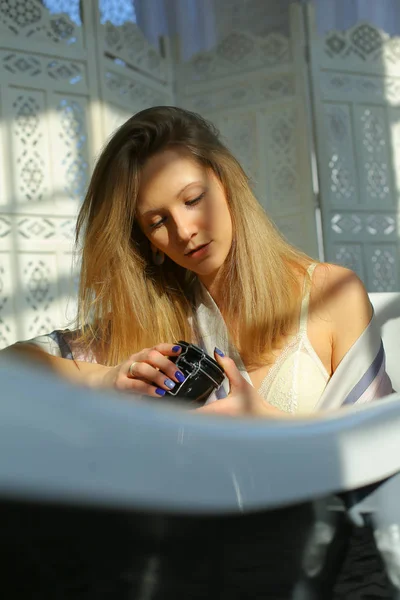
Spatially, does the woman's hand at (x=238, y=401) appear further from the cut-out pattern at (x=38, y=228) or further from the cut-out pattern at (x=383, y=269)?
the cut-out pattern at (x=383, y=269)

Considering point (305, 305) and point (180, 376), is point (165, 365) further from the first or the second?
point (305, 305)

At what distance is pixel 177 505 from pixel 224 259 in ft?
3.48

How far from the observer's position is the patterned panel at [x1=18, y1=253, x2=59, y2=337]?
10.8 feet

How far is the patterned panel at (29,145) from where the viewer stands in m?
3.38

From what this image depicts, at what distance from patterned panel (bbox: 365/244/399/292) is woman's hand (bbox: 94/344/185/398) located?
3.15m

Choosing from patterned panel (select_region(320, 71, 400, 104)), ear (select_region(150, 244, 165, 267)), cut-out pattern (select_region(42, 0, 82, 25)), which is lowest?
ear (select_region(150, 244, 165, 267))

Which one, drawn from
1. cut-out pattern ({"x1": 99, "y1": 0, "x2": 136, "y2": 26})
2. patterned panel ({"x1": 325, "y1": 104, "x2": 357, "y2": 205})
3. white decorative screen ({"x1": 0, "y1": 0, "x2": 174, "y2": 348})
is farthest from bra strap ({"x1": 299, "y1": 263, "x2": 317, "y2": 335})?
cut-out pattern ({"x1": 99, "y1": 0, "x2": 136, "y2": 26})

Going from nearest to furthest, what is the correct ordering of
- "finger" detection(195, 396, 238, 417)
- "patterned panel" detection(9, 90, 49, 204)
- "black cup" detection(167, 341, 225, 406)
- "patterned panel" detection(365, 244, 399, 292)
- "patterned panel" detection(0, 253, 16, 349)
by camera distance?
"finger" detection(195, 396, 238, 417)
"black cup" detection(167, 341, 225, 406)
"patterned panel" detection(0, 253, 16, 349)
"patterned panel" detection(9, 90, 49, 204)
"patterned panel" detection(365, 244, 399, 292)

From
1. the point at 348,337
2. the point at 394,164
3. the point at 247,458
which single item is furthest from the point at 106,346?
the point at 394,164

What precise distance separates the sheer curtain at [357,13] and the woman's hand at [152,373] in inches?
136

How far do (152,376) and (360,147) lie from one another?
11.2 ft

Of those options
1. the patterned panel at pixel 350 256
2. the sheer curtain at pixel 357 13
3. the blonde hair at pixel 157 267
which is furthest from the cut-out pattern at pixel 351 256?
the blonde hair at pixel 157 267

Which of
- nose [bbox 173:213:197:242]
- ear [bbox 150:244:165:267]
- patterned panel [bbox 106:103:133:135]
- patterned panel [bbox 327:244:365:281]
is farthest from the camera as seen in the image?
patterned panel [bbox 327:244:365:281]

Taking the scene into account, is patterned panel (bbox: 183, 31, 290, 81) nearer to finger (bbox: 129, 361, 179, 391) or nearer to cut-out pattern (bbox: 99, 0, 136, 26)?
cut-out pattern (bbox: 99, 0, 136, 26)
